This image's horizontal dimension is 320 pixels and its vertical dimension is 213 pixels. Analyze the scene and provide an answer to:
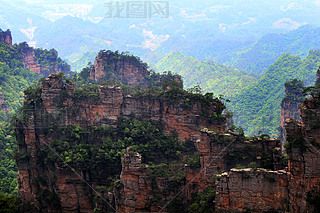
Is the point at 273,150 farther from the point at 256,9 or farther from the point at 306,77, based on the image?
the point at 256,9

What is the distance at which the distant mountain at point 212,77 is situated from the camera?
7425 centimetres

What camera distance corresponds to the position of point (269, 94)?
2623 inches

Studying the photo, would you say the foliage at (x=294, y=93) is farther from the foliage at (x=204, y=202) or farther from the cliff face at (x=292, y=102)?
the foliage at (x=204, y=202)

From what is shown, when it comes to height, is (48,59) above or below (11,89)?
above

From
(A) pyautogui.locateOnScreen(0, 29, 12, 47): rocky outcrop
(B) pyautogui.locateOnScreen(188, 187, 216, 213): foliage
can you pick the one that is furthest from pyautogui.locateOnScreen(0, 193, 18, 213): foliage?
(A) pyautogui.locateOnScreen(0, 29, 12, 47): rocky outcrop

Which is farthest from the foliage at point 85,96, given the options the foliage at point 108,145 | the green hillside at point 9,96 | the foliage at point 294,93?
the foliage at point 294,93

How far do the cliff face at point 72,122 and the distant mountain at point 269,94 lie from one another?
2467 centimetres

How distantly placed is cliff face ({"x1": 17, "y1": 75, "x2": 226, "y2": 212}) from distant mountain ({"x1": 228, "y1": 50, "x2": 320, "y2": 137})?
80.9ft

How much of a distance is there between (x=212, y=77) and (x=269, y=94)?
48.5 feet

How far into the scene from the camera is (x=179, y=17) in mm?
128375

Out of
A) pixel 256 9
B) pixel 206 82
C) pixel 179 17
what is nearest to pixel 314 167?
pixel 206 82

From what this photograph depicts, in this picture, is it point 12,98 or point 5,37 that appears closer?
point 12,98

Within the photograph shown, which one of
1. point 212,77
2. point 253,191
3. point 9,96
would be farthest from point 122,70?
point 253,191

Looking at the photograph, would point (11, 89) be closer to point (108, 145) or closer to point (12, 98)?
point (12, 98)
